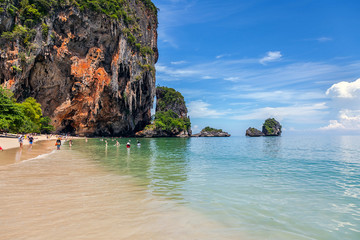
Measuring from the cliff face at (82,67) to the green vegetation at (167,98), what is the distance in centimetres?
3282

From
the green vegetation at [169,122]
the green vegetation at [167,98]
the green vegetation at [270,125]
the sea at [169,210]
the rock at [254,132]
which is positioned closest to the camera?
the sea at [169,210]

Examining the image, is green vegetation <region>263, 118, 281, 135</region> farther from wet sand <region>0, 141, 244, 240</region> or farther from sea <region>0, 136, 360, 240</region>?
wet sand <region>0, 141, 244, 240</region>

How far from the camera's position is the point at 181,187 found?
8133mm

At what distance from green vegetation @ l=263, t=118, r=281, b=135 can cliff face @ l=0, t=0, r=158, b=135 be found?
10161 centimetres

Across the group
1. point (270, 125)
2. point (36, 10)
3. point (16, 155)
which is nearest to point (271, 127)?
A: point (270, 125)

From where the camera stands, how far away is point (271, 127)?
473 ft

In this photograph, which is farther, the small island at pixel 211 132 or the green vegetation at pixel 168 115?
the small island at pixel 211 132

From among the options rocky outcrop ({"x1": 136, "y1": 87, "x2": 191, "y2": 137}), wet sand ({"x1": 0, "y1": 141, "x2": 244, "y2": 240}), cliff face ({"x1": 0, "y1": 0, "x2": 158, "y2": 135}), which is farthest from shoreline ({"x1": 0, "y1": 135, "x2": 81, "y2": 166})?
rocky outcrop ({"x1": 136, "y1": 87, "x2": 191, "y2": 137})

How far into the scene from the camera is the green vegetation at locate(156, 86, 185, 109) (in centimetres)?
10502

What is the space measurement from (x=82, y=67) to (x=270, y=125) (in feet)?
417

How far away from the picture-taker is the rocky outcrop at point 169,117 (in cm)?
8462

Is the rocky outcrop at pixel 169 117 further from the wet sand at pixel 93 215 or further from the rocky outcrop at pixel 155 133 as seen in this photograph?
A: the wet sand at pixel 93 215

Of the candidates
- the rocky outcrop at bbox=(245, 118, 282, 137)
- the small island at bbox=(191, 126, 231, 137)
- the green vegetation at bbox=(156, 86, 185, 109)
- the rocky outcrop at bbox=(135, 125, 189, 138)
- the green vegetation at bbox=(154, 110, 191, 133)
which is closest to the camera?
the rocky outcrop at bbox=(135, 125, 189, 138)

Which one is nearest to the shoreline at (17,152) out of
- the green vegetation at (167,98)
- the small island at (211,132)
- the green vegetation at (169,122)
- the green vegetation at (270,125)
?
the green vegetation at (169,122)
